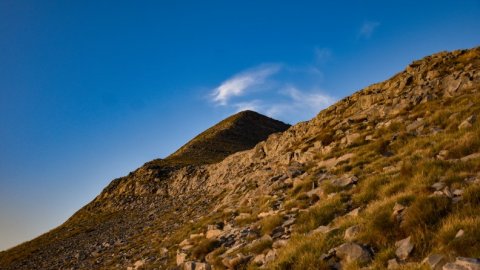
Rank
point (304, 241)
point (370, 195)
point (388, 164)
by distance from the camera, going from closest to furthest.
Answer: point (304, 241) < point (370, 195) < point (388, 164)

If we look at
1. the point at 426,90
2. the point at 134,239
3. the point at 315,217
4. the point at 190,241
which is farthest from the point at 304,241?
the point at 134,239

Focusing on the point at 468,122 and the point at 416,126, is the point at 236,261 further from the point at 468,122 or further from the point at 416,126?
the point at 416,126

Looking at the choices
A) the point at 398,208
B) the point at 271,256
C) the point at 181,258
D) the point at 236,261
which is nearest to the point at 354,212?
the point at 398,208

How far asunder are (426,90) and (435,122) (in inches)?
316

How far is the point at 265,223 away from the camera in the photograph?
47.8 feet

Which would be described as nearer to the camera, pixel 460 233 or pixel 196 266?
pixel 460 233

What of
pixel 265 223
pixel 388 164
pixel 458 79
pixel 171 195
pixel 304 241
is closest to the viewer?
pixel 304 241

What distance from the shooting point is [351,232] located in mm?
9758

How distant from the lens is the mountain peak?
3274 inches

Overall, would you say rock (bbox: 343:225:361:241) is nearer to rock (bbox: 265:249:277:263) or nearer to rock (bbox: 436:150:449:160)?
rock (bbox: 265:249:277:263)

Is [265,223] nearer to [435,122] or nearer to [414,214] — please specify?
[414,214]

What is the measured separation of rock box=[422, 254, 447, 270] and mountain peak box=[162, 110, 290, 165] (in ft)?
222

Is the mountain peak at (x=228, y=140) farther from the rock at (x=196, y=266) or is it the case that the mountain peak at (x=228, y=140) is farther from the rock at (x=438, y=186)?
the rock at (x=438, y=186)

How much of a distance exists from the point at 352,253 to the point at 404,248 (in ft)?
3.84
